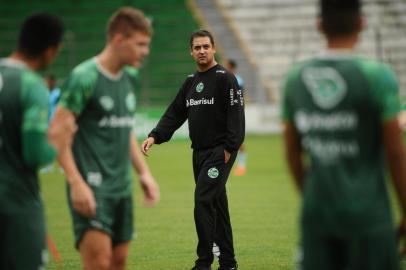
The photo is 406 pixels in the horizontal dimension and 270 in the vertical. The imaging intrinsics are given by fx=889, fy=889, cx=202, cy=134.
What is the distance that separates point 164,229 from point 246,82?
23.1 m

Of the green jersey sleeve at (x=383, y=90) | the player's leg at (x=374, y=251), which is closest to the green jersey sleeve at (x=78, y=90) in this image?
the green jersey sleeve at (x=383, y=90)

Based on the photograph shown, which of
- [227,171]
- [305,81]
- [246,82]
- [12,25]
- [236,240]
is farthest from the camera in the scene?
[12,25]

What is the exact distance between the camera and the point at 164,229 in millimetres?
13281

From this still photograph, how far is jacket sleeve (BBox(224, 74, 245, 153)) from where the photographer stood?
31.8ft

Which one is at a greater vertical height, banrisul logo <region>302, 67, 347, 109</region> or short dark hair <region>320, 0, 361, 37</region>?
short dark hair <region>320, 0, 361, 37</region>

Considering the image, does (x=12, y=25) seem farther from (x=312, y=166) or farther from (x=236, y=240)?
(x=312, y=166)

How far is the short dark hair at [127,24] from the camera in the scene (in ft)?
20.1

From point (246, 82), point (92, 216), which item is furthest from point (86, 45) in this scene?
point (92, 216)

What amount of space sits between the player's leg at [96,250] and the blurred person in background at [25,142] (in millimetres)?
605

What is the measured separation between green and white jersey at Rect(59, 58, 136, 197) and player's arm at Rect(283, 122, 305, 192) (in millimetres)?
1441

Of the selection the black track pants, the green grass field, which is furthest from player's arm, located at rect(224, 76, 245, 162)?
the green grass field

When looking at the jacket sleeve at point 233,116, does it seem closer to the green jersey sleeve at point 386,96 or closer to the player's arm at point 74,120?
the player's arm at point 74,120

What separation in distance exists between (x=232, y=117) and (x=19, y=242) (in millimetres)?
4580

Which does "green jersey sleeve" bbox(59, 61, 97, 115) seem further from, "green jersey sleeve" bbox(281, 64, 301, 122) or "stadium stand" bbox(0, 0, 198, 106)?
"stadium stand" bbox(0, 0, 198, 106)
